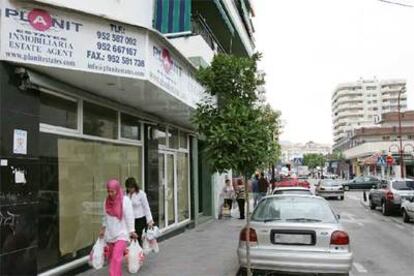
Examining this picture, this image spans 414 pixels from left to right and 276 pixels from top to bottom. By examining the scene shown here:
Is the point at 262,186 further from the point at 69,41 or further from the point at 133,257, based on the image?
the point at 69,41

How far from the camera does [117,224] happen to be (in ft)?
26.5

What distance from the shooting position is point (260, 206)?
32.2 feet

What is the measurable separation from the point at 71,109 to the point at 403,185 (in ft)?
62.3

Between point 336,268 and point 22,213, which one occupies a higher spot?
point 22,213

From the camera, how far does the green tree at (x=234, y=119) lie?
851cm

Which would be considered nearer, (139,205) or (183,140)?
(139,205)

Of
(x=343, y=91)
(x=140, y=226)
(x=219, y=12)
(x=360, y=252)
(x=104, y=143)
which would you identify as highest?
(x=343, y=91)

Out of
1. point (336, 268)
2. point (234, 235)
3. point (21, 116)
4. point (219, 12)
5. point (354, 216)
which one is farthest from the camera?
point (354, 216)

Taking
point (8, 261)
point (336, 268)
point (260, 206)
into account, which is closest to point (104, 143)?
point (260, 206)

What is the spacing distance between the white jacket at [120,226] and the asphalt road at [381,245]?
4.59 meters

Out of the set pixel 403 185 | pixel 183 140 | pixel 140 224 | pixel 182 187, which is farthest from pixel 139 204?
pixel 403 185

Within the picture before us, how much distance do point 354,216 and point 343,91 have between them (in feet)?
506

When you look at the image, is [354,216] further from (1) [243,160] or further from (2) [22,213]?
(2) [22,213]

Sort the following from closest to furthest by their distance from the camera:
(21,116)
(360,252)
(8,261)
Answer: (8,261), (21,116), (360,252)
